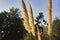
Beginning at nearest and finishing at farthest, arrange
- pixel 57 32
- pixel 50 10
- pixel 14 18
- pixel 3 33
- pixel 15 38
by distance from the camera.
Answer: pixel 50 10, pixel 57 32, pixel 15 38, pixel 3 33, pixel 14 18

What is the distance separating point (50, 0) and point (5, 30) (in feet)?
55.6

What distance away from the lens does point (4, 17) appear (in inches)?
940

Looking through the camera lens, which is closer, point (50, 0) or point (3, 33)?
point (50, 0)

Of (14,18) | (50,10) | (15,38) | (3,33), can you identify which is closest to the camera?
(50,10)

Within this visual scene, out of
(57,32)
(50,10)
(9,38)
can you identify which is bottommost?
(9,38)

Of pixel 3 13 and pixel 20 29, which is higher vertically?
pixel 3 13

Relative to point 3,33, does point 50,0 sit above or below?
above

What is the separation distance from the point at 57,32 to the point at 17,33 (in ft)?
35.8

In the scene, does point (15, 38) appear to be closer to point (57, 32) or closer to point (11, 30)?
point (11, 30)

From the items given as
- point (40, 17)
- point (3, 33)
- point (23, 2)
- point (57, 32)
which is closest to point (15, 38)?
point (3, 33)

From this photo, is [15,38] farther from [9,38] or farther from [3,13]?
[3,13]

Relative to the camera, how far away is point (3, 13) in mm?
23859

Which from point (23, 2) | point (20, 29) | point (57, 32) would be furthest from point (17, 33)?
point (23, 2)

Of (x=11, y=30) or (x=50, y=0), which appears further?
(x=11, y=30)
